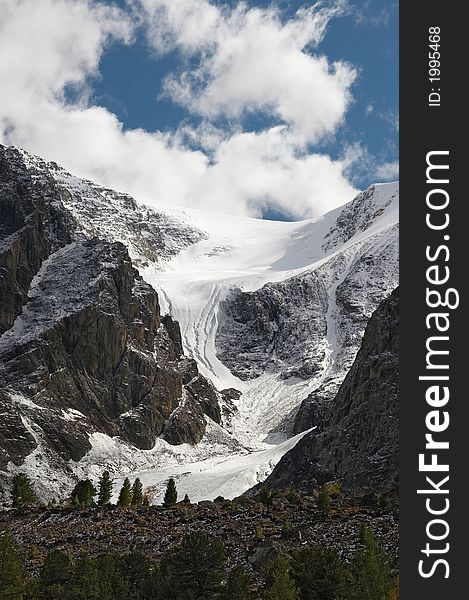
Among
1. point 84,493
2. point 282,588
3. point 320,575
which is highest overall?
point 84,493

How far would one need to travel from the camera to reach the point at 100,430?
198875 mm

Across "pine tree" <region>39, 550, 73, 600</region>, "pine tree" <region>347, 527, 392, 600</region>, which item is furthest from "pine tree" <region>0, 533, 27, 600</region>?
"pine tree" <region>347, 527, 392, 600</region>

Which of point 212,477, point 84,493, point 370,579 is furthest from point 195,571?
point 212,477

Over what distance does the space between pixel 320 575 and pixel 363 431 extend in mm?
91940

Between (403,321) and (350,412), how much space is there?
12476cm

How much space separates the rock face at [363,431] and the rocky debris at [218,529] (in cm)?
5590

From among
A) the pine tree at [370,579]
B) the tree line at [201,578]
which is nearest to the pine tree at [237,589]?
the tree line at [201,578]

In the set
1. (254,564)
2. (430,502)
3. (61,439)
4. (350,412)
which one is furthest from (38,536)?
(61,439)

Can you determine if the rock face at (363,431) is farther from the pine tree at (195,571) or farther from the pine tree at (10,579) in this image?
the pine tree at (10,579)

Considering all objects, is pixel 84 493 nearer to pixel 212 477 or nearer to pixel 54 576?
pixel 54 576

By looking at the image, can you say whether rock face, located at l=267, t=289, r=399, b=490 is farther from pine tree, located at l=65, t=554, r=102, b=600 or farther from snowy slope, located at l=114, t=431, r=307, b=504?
pine tree, located at l=65, t=554, r=102, b=600

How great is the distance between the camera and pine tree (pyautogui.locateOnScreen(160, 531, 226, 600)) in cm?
3666

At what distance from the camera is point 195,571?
37438 millimetres

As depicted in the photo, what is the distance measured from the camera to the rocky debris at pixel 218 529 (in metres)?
45.1
